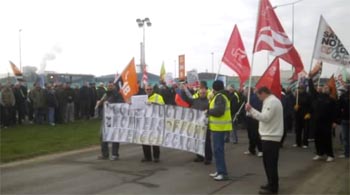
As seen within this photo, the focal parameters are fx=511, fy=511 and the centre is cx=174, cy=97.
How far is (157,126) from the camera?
12.0 m

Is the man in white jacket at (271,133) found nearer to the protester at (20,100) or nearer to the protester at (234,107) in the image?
the protester at (234,107)

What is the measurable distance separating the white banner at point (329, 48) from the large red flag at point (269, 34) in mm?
3514

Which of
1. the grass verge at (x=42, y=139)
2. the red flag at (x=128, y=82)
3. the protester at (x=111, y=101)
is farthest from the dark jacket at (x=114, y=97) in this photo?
the grass verge at (x=42, y=139)

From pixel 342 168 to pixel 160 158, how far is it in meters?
4.31

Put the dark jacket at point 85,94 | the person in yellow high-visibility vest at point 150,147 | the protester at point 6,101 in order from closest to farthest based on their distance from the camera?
1. the person in yellow high-visibility vest at point 150,147
2. the protester at point 6,101
3. the dark jacket at point 85,94

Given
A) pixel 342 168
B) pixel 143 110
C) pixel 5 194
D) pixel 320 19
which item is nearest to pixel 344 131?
pixel 342 168

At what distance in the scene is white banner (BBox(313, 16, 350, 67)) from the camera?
1414cm

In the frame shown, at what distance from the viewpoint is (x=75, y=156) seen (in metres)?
13.1


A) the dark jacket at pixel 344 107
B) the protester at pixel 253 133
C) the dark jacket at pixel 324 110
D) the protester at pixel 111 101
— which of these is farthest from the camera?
the protester at pixel 253 133

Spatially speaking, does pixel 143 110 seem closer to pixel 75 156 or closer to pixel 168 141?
pixel 168 141

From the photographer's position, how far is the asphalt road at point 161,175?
29.3 feet

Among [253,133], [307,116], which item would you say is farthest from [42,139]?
[307,116]

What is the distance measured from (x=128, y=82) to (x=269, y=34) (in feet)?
13.3

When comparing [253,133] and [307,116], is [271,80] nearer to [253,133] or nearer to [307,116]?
[253,133]
